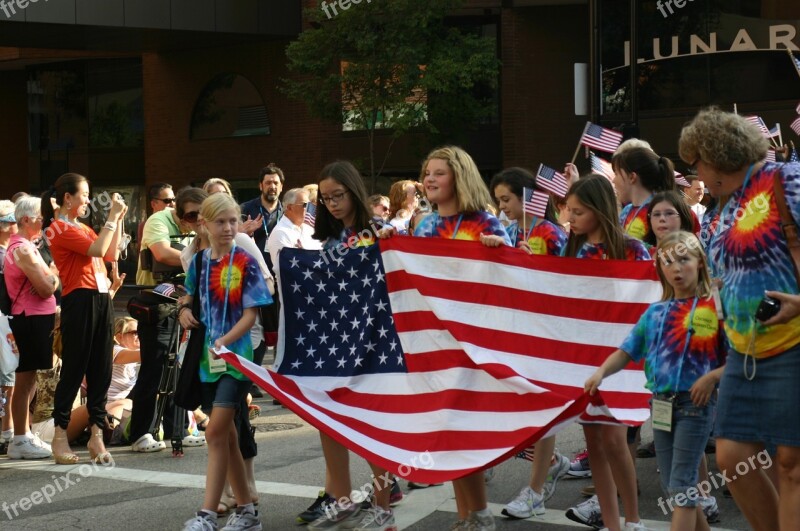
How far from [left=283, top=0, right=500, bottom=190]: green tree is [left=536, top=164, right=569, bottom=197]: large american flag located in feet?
→ 57.4

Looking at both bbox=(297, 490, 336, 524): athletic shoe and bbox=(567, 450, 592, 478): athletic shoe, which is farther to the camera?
bbox=(567, 450, 592, 478): athletic shoe

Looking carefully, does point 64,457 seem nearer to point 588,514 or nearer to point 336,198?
point 336,198

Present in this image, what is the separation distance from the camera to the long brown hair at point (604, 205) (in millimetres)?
6336

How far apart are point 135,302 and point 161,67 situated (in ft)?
80.1

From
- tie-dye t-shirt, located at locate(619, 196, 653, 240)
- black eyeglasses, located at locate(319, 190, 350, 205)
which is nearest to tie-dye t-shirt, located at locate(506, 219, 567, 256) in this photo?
tie-dye t-shirt, located at locate(619, 196, 653, 240)

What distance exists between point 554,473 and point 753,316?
3.07 m

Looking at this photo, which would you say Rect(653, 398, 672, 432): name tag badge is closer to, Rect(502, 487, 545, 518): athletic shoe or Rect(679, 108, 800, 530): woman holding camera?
Rect(679, 108, 800, 530): woman holding camera

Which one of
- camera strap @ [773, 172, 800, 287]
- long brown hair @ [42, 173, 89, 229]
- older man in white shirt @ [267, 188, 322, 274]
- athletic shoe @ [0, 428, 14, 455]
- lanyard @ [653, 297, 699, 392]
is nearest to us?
camera strap @ [773, 172, 800, 287]

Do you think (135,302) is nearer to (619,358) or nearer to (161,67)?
(619,358)

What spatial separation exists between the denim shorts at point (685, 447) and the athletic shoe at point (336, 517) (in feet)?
6.69

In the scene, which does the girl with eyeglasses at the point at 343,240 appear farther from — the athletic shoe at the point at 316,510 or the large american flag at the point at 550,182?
the large american flag at the point at 550,182

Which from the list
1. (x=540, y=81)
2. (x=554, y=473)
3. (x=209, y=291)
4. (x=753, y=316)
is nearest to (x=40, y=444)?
(x=209, y=291)

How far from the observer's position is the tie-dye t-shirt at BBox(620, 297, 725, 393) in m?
5.36

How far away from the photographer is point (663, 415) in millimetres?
5379
